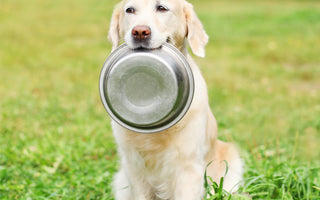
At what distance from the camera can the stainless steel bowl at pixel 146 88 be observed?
2736mm

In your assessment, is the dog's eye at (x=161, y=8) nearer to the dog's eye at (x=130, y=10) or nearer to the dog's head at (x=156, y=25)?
the dog's head at (x=156, y=25)

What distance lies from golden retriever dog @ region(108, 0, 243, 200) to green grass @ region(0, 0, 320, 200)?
1.15 ft

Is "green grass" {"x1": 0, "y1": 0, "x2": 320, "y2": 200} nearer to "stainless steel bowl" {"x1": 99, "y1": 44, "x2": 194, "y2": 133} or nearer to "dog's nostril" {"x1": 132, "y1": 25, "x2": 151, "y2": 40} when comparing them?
"stainless steel bowl" {"x1": 99, "y1": 44, "x2": 194, "y2": 133}

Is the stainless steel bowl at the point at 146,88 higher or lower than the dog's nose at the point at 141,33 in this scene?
lower

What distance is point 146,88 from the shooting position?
9.07 feet

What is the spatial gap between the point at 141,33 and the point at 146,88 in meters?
0.38

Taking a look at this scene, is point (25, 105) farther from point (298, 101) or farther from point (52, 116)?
point (298, 101)

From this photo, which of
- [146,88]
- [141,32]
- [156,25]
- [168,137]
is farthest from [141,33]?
[168,137]

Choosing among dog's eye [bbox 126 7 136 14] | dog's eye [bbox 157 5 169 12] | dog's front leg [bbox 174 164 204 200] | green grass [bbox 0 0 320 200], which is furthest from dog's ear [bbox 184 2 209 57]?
green grass [bbox 0 0 320 200]

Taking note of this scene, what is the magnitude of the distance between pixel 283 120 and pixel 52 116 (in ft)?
11.4

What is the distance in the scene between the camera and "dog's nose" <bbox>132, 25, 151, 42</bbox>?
2.80 m

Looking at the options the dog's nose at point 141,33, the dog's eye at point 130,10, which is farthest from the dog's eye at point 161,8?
the dog's nose at point 141,33

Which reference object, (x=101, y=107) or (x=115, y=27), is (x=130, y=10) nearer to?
(x=115, y=27)

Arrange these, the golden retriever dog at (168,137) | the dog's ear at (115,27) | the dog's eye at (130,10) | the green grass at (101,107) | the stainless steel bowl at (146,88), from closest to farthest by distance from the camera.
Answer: the stainless steel bowl at (146,88)
the golden retriever dog at (168,137)
the dog's eye at (130,10)
the dog's ear at (115,27)
the green grass at (101,107)
